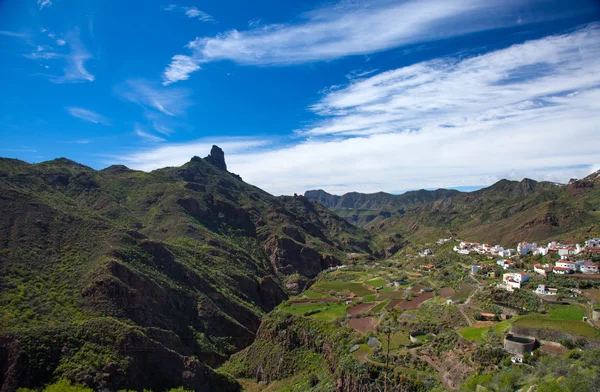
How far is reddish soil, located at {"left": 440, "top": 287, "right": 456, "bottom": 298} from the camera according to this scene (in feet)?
187

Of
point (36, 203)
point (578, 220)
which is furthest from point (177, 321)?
point (578, 220)

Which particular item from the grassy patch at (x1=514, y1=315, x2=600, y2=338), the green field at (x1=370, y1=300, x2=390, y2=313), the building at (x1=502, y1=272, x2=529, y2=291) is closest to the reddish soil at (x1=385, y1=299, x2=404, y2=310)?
the green field at (x1=370, y1=300, x2=390, y2=313)

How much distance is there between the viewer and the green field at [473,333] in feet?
119

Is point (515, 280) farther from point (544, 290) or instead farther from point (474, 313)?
point (474, 313)

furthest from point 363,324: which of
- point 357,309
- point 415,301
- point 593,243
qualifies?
point 593,243

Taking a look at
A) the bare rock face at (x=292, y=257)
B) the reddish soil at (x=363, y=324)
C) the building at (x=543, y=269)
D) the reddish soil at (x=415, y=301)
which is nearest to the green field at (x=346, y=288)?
the reddish soil at (x=415, y=301)

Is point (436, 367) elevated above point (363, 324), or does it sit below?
above

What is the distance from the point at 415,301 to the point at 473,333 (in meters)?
21.6

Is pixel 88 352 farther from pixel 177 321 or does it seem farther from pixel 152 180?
pixel 152 180

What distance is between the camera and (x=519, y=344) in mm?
31656

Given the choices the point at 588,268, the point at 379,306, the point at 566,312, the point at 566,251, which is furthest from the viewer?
the point at 566,251

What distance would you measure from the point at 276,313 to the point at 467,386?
1588 inches

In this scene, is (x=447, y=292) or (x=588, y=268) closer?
(x=588, y=268)

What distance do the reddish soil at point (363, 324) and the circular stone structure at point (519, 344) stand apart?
1866 cm
